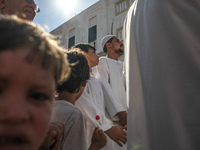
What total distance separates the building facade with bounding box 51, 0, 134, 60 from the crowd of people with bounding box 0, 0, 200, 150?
9261 millimetres

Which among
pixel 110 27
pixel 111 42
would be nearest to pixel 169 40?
pixel 111 42

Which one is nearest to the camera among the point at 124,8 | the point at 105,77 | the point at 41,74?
the point at 41,74

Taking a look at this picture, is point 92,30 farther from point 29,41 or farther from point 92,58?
point 29,41

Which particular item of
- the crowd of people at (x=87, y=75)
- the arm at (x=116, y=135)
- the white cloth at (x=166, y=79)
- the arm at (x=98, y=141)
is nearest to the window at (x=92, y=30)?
the crowd of people at (x=87, y=75)

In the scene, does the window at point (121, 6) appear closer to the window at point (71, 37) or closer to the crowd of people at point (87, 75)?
the window at point (71, 37)

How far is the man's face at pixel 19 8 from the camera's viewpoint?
186cm

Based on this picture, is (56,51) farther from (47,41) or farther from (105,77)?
(105,77)

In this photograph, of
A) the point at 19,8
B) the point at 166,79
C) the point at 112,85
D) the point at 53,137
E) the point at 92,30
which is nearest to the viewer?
the point at 53,137

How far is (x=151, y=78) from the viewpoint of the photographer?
50.8 inches

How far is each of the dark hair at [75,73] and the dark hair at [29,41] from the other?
2.20 ft

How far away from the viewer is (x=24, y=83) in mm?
536

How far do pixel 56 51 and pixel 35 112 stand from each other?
0.28 m

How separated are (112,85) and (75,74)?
5.39 feet

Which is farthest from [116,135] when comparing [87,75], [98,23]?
[98,23]
